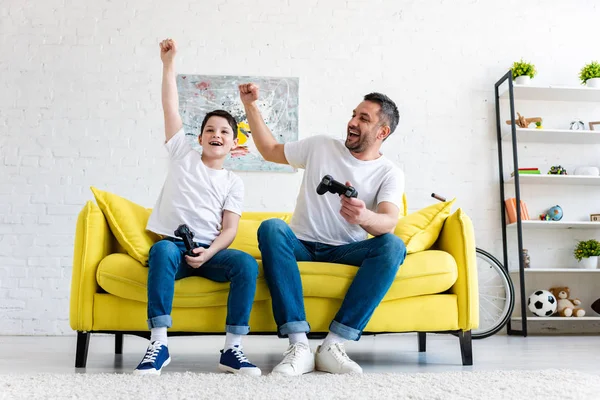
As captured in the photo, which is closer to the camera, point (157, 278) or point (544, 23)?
point (157, 278)

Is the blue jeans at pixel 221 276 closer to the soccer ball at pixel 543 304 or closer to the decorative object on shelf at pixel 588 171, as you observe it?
the soccer ball at pixel 543 304

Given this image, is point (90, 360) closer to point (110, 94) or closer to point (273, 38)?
point (110, 94)

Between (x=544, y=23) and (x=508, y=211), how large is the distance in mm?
1441

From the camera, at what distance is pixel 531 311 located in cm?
418

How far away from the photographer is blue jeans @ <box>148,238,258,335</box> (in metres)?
2.06

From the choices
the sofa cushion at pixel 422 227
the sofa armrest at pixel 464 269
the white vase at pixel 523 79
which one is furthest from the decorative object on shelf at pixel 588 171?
the sofa armrest at pixel 464 269

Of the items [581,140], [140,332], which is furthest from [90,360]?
[581,140]

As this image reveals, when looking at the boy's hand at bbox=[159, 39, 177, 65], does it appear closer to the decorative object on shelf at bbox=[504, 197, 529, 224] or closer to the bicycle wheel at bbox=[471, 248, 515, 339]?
the bicycle wheel at bbox=[471, 248, 515, 339]

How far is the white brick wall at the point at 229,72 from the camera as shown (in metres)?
4.15

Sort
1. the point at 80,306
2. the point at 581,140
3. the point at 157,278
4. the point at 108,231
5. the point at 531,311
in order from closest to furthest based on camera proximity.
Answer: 1. the point at 157,278
2. the point at 80,306
3. the point at 108,231
4. the point at 531,311
5. the point at 581,140

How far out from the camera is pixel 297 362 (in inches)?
79.1

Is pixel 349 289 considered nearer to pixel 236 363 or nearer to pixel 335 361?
pixel 335 361

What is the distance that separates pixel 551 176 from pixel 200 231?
281cm

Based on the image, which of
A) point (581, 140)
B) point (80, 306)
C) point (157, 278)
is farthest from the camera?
point (581, 140)
